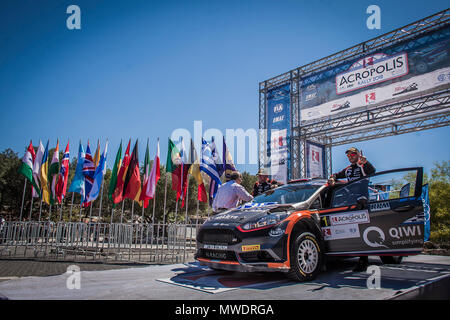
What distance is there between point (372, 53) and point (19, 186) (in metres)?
31.2

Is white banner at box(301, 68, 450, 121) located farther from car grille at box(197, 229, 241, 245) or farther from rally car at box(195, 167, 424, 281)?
car grille at box(197, 229, 241, 245)

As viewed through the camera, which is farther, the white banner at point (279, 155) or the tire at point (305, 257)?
the white banner at point (279, 155)

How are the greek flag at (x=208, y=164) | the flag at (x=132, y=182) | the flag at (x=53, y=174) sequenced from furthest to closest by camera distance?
the flag at (x=53, y=174) → the flag at (x=132, y=182) → the greek flag at (x=208, y=164)

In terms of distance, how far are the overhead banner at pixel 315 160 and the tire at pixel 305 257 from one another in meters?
14.1

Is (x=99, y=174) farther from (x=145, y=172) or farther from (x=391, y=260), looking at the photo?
(x=391, y=260)

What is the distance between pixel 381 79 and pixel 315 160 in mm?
6208

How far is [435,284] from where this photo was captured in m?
4.04

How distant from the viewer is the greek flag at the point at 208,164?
11141 millimetres

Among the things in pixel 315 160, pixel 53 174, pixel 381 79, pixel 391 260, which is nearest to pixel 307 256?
pixel 391 260

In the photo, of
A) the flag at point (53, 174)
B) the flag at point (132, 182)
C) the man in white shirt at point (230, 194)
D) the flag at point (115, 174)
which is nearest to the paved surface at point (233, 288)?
the man in white shirt at point (230, 194)

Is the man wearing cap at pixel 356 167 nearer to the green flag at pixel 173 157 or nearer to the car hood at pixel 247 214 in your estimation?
the car hood at pixel 247 214

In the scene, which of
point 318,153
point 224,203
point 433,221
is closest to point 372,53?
point 318,153

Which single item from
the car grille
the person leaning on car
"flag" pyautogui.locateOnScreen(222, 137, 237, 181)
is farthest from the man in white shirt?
"flag" pyautogui.locateOnScreen(222, 137, 237, 181)
